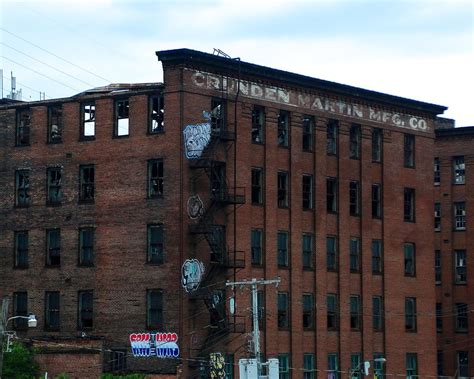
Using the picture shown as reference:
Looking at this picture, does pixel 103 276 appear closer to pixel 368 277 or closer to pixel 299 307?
pixel 299 307

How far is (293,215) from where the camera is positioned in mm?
78625

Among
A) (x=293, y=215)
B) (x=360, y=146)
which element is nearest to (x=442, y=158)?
(x=360, y=146)

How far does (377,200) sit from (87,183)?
2023cm

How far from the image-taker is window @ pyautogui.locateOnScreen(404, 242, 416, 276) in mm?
86688

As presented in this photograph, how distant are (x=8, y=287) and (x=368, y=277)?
22781 millimetres

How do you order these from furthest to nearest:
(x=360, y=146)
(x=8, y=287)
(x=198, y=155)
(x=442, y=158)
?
(x=442, y=158), (x=360, y=146), (x=8, y=287), (x=198, y=155)

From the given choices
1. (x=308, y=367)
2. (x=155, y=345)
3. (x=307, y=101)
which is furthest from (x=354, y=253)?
(x=155, y=345)

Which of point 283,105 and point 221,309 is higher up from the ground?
point 283,105

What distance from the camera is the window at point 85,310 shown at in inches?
2948

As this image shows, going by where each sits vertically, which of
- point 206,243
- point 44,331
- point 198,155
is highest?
point 198,155

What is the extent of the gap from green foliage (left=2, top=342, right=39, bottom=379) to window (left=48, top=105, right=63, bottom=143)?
41.5 ft

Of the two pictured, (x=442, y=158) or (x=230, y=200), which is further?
(x=442, y=158)

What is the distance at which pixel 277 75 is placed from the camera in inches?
3066

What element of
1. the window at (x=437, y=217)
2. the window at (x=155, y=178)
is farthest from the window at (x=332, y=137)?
the window at (x=437, y=217)
